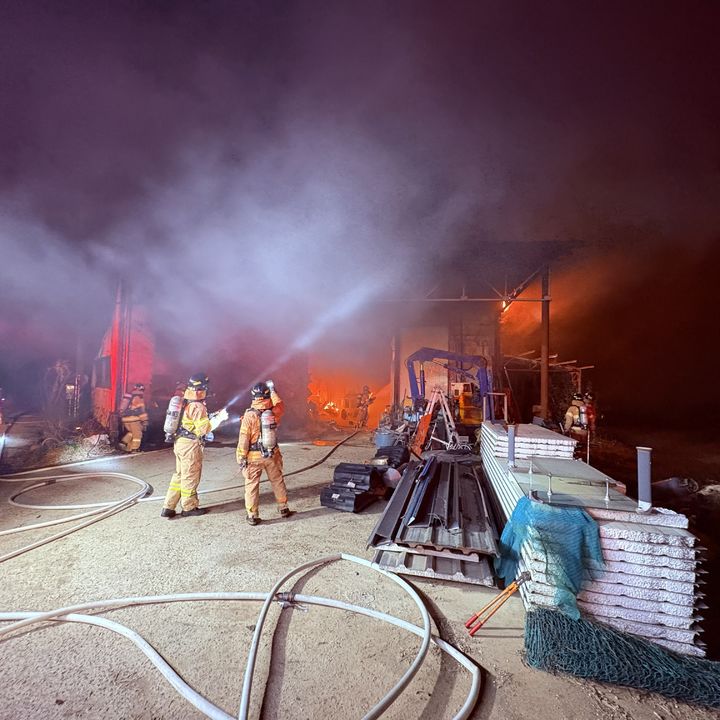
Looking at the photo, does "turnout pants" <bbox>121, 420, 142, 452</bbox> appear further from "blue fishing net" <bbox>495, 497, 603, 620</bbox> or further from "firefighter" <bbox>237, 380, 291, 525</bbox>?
"blue fishing net" <bbox>495, 497, 603, 620</bbox>

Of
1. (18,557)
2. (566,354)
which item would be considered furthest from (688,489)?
(566,354)

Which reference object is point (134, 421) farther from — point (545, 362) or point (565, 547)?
point (545, 362)

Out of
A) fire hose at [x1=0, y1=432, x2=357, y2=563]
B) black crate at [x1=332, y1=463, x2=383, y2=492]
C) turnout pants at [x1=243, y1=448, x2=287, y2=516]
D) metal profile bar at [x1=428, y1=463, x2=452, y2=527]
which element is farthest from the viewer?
black crate at [x1=332, y1=463, x2=383, y2=492]

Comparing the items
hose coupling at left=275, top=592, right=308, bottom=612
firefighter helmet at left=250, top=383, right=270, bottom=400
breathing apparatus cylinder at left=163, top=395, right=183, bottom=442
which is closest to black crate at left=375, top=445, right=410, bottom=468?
firefighter helmet at left=250, top=383, right=270, bottom=400

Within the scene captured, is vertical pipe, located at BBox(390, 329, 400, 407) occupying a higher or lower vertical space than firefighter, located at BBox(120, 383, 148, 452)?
higher

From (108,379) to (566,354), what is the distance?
21039 mm

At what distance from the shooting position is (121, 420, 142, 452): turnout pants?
841 centimetres

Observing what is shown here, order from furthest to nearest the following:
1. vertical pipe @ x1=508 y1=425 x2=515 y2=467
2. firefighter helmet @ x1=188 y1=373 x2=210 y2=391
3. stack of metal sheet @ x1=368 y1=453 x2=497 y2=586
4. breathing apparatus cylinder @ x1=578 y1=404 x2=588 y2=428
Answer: breathing apparatus cylinder @ x1=578 y1=404 x2=588 y2=428 < firefighter helmet @ x1=188 y1=373 x2=210 y2=391 < vertical pipe @ x1=508 y1=425 x2=515 y2=467 < stack of metal sheet @ x1=368 y1=453 x2=497 y2=586

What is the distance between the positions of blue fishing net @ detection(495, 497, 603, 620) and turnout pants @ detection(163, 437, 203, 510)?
3.88 meters

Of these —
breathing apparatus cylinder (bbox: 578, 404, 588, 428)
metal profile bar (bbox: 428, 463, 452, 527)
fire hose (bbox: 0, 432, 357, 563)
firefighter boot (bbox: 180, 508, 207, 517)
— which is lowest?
firefighter boot (bbox: 180, 508, 207, 517)

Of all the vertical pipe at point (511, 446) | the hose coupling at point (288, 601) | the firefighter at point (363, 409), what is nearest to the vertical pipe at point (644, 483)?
the vertical pipe at point (511, 446)

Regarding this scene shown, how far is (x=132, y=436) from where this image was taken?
27.8 feet

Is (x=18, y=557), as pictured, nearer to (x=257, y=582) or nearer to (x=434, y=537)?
Answer: (x=257, y=582)

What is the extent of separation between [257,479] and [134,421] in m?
5.87
